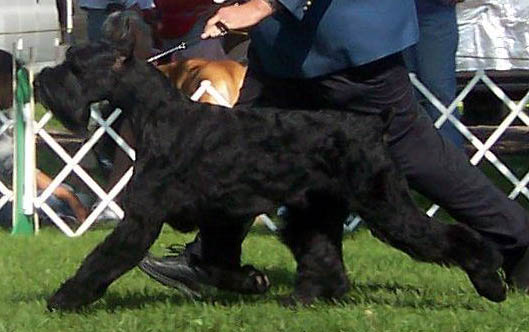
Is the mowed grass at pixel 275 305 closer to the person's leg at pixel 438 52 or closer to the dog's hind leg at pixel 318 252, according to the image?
the dog's hind leg at pixel 318 252

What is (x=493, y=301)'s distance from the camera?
17.0ft

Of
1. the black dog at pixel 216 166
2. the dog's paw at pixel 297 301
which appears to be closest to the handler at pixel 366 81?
the black dog at pixel 216 166

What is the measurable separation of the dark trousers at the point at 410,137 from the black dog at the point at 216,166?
134 millimetres

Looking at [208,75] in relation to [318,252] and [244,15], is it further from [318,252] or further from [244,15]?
[244,15]

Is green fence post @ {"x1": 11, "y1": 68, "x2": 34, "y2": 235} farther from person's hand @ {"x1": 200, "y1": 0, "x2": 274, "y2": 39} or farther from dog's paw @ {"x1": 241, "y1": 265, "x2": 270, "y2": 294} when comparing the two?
person's hand @ {"x1": 200, "y1": 0, "x2": 274, "y2": 39}

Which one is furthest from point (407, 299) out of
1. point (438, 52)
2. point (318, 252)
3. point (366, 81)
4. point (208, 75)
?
point (208, 75)

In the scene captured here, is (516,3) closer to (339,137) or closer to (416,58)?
(416,58)

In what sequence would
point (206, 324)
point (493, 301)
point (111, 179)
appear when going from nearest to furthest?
point (206, 324) → point (493, 301) → point (111, 179)

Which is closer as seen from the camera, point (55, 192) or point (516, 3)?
point (55, 192)

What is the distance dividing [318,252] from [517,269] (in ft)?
2.94

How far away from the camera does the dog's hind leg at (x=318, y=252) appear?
5223 mm

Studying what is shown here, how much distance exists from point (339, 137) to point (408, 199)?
383 mm

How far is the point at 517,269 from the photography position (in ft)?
18.1

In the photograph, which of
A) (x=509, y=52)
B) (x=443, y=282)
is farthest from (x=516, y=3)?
(x=443, y=282)
